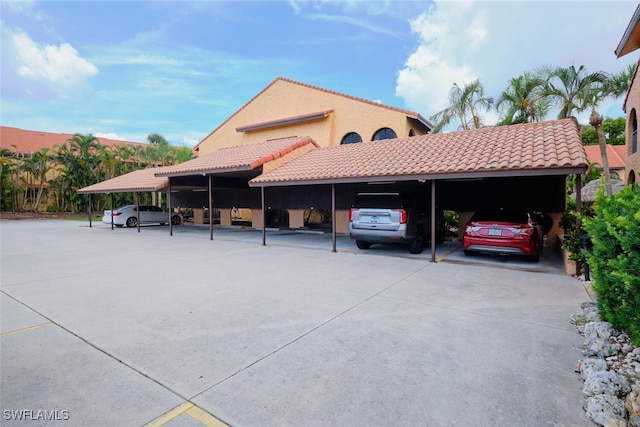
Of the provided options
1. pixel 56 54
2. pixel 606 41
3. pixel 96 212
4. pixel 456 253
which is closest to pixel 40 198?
pixel 96 212

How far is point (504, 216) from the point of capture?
870cm

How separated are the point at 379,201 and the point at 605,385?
7.28 metres

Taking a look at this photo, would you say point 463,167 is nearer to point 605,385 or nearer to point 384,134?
point 605,385

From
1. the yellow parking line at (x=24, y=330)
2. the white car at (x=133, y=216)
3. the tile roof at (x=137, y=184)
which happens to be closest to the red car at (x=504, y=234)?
the yellow parking line at (x=24, y=330)

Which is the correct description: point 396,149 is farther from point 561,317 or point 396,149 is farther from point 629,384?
point 629,384

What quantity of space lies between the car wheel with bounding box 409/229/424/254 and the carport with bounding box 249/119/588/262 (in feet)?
3.73

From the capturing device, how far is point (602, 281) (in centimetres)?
367

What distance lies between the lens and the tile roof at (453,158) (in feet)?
24.8

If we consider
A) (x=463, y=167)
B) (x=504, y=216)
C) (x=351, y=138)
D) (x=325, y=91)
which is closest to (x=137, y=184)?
(x=325, y=91)

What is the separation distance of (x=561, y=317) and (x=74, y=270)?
996cm

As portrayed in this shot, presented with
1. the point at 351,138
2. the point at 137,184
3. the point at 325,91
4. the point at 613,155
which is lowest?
the point at 137,184

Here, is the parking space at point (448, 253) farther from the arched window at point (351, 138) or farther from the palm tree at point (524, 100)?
the palm tree at point (524, 100)

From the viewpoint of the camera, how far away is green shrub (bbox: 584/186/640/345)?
2801mm

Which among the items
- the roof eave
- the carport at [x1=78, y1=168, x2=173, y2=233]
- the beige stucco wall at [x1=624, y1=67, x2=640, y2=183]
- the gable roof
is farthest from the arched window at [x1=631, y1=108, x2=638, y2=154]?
the carport at [x1=78, y1=168, x2=173, y2=233]
